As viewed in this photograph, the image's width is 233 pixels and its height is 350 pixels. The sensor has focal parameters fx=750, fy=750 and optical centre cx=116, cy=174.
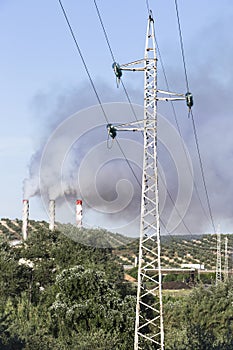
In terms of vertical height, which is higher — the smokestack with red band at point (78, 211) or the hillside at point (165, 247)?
the hillside at point (165, 247)

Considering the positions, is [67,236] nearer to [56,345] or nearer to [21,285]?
[21,285]

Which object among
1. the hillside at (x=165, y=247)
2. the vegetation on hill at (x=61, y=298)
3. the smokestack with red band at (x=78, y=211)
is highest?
the hillside at (x=165, y=247)

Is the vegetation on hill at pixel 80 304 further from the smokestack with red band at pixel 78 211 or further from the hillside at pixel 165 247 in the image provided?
the smokestack with red band at pixel 78 211

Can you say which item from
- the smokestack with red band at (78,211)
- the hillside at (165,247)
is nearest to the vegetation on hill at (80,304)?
the hillside at (165,247)

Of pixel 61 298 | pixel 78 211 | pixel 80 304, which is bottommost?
pixel 80 304

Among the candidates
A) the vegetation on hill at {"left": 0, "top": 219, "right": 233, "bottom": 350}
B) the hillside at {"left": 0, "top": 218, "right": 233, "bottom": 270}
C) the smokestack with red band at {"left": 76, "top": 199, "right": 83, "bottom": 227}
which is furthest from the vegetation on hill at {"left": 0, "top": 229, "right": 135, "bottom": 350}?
the smokestack with red band at {"left": 76, "top": 199, "right": 83, "bottom": 227}

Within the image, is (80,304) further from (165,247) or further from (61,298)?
(165,247)

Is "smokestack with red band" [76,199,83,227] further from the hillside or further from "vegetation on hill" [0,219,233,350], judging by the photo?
"vegetation on hill" [0,219,233,350]

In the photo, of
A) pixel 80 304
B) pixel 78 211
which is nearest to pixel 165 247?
pixel 78 211

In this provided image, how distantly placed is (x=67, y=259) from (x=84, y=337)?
108ft

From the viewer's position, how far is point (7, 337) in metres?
37.5

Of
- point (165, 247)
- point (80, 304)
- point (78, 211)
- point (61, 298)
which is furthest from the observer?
point (165, 247)

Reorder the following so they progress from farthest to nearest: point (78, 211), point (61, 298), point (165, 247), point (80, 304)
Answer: point (165, 247) → point (78, 211) → point (61, 298) → point (80, 304)

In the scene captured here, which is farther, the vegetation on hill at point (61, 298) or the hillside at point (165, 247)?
the hillside at point (165, 247)
